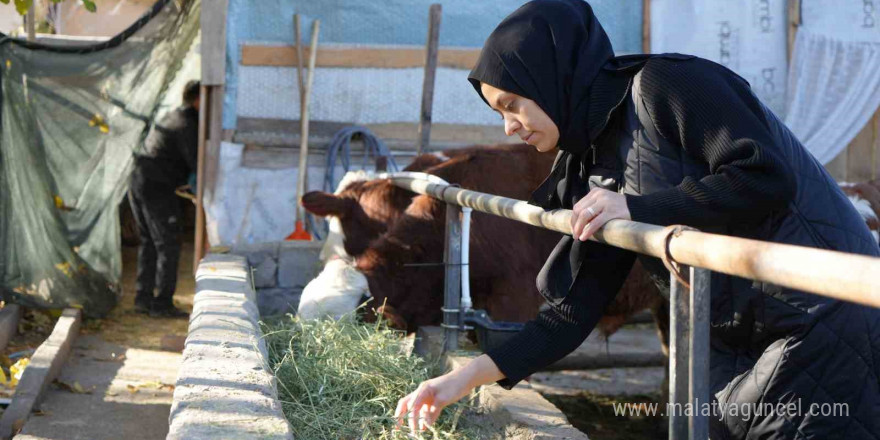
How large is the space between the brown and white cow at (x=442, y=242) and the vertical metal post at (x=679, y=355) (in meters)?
2.66

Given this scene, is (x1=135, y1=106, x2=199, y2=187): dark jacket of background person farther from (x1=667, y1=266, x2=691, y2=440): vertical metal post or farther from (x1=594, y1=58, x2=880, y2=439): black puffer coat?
(x1=667, y1=266, x2=691, y2=440): vertical metal post

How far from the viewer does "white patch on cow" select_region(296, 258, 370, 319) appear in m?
4.16

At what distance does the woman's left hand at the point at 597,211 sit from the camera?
1.74 m

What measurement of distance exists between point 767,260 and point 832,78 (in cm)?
771

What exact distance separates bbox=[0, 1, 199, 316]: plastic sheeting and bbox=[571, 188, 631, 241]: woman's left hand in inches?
219

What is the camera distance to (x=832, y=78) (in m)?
8.14

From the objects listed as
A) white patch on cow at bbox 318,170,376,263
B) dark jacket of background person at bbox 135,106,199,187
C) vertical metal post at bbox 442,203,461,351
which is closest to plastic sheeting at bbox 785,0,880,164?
white patch on cow at bbox 318,170,376,263

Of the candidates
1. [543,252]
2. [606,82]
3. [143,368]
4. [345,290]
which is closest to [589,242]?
[606,82]

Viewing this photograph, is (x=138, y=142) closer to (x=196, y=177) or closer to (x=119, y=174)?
(x=119, y=174)

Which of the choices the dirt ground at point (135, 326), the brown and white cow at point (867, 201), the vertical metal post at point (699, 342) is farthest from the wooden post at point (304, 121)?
the vertical metal post at point (699, 342)

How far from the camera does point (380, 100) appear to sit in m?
7.72

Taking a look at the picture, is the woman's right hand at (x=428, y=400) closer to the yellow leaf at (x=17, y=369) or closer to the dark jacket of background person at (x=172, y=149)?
the yellow leaf at (x=17, y=369)

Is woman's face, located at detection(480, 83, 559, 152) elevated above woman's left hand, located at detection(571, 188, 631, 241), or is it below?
above

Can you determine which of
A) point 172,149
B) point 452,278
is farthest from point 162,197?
point 452,278
